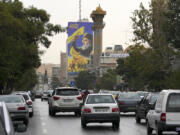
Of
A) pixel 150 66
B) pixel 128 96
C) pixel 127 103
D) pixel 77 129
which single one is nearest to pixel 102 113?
pixel 77 129

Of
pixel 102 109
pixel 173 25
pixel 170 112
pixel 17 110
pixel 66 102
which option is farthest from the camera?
pixel 173 25

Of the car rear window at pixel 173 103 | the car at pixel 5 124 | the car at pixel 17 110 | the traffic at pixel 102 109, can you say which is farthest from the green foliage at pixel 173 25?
the car at pixel 5 124

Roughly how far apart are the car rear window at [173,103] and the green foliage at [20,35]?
2356 centimetres

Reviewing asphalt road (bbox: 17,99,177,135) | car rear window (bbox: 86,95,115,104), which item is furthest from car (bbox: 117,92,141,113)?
car rear window (bbox: 86,95,115,104)

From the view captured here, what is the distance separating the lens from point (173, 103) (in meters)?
17.6

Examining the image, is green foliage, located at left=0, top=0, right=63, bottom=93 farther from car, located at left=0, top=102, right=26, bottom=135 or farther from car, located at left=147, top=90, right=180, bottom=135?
car, located at left=0, top=102, right=26, bottom=135

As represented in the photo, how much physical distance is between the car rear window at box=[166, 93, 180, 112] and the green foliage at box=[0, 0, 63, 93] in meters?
23.6

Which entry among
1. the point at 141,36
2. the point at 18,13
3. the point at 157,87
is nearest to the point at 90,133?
the point at 18,13

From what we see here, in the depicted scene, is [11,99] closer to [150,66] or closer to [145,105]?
[145,105]

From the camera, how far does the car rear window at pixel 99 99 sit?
79.8 feet

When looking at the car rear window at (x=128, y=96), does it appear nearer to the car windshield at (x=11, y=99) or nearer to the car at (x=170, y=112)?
the car windshield at (x=11, y=99)

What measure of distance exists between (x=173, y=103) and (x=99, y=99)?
7263 millimetres

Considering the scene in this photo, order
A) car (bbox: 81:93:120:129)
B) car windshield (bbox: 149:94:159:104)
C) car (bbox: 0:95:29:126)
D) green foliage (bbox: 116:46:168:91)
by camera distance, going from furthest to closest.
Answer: green foliage (bbox: 116:46:168:91) < car windshield (bbox: 149:94:159:104) < car (bbox: 0:95:29:126) < car (bbox: 81:93:120:129)

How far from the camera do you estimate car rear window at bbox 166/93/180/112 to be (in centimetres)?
1752
